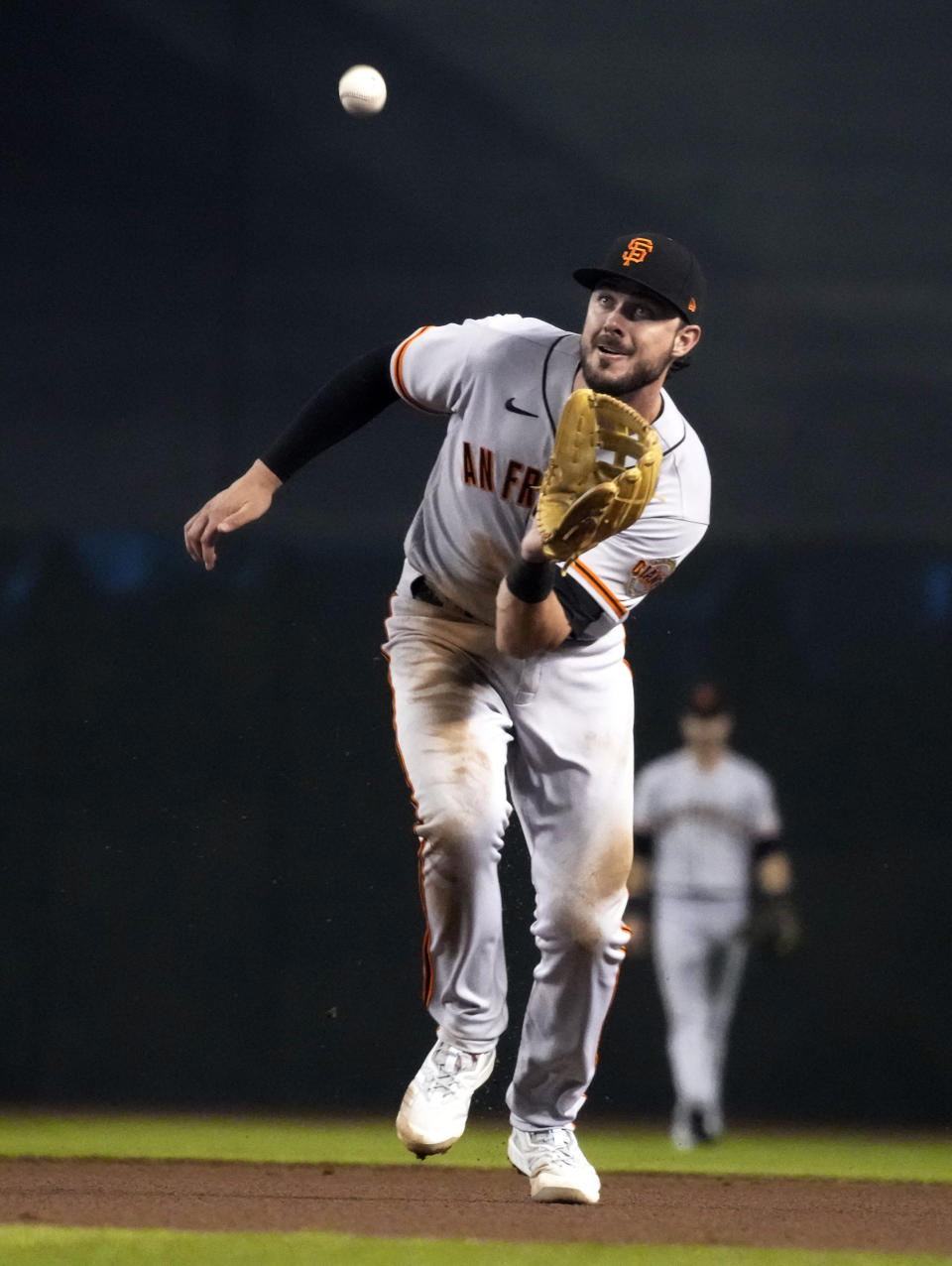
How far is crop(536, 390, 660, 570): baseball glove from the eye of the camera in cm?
312

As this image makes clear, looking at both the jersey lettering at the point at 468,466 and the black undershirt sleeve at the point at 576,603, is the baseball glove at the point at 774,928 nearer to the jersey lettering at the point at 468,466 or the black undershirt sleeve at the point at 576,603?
the black undershirt sleeve at the point at 576,603

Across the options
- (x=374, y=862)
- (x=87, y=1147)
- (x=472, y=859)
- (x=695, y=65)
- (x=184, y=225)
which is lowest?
(x=87, y=1147)

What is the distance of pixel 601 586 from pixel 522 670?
253mm

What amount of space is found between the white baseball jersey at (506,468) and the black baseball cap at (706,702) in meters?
2.29

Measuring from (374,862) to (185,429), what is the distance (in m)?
1.50

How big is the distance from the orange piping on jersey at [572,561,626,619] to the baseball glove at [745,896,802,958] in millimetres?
2484

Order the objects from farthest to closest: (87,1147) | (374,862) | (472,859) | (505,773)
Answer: (374,862) → (87,1147) → (505,773) → (472,859)

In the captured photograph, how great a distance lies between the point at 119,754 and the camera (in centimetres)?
596

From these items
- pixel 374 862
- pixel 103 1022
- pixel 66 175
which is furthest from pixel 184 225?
pixel 103 1022

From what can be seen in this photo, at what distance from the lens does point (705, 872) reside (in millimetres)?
5906

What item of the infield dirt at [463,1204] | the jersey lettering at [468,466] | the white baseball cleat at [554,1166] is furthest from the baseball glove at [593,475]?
the infield dirt at [463,1204]

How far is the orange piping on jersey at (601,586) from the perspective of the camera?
3.51 metres

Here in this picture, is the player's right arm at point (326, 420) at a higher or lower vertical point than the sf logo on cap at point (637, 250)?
lower

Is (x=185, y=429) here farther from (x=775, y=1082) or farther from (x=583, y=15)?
(x=775, y=1082)
